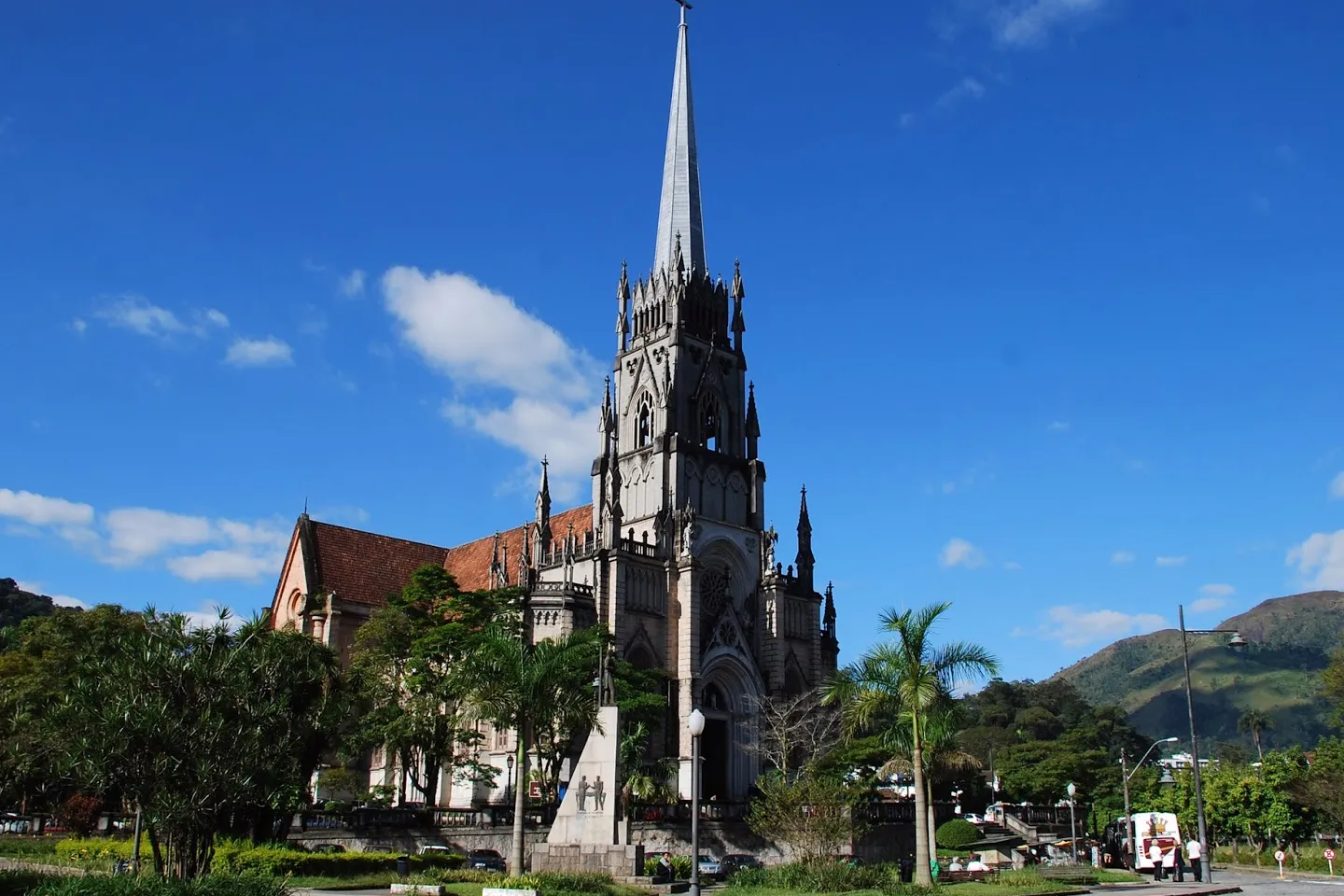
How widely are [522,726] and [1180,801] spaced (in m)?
45.6

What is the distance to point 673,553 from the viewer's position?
62.5 metres

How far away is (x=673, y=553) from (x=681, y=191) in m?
23.9

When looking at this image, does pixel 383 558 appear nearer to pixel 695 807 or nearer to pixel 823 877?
pixel 823 877

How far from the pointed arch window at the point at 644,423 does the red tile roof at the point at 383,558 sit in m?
4.93

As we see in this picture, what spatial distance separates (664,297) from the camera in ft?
229

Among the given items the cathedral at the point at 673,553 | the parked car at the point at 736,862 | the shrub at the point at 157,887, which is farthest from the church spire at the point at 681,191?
the shrub at the point at 157,887

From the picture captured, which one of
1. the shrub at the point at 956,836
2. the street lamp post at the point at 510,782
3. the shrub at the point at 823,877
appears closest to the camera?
the shrub at the point at 823,877

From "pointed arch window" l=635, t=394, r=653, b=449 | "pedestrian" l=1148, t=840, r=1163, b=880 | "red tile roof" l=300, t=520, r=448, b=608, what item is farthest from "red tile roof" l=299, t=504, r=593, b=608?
"pedestrian" l=1148, t=840, r=1163, b=880

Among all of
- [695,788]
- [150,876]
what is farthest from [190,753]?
[695,788]

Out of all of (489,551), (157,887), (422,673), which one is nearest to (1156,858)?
(422,673)

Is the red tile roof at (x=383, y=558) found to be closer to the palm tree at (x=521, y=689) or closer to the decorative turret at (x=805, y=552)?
the decorative turret at (x=805, y=552)

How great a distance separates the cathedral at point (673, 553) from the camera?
196ft

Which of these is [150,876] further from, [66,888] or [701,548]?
[701,548]

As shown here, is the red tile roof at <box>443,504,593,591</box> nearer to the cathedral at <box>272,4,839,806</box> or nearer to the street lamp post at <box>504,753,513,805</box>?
the cathedral at <box>272,4,839,806</box>
